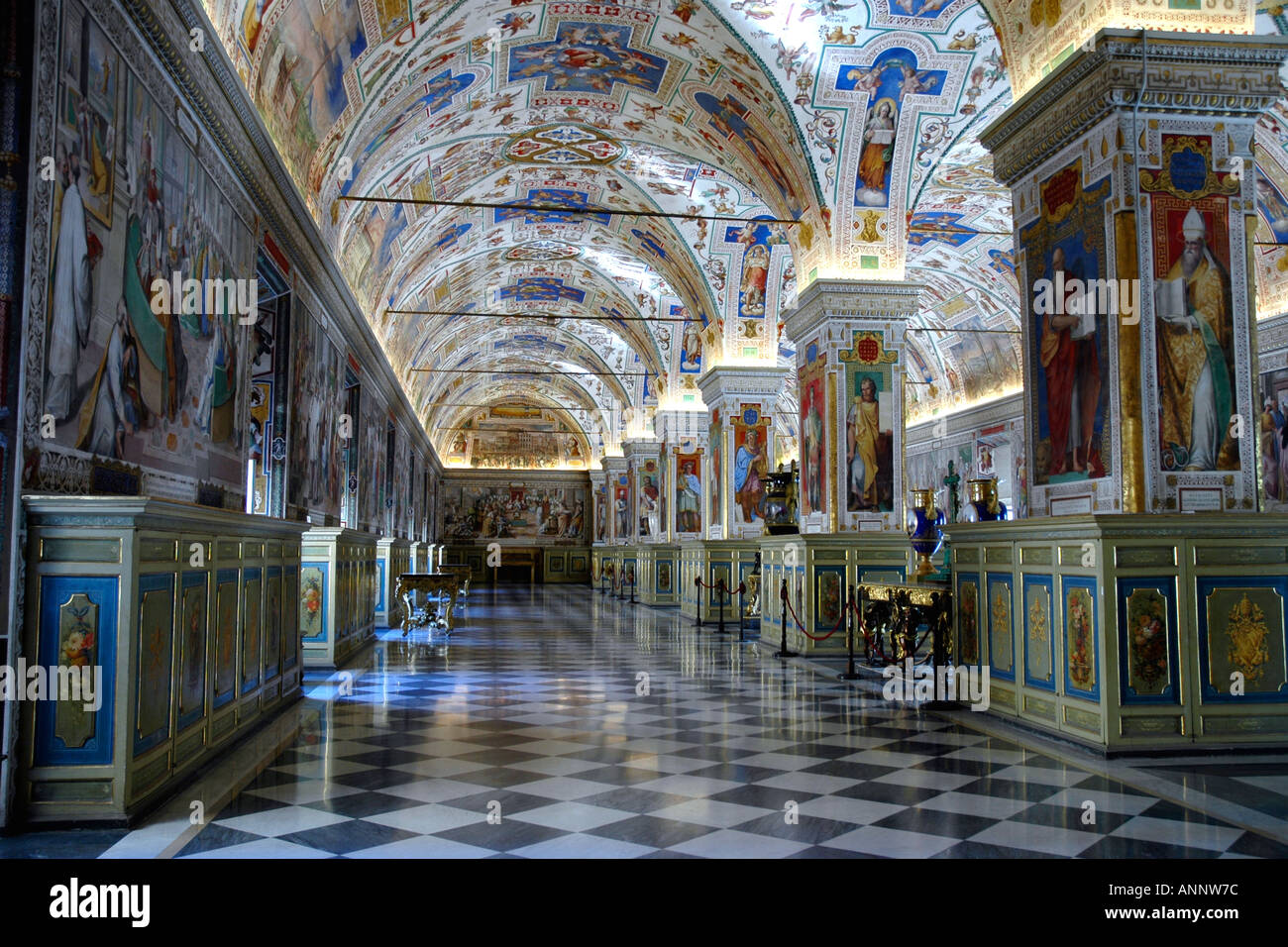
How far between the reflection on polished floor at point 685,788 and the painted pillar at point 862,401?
4384mm

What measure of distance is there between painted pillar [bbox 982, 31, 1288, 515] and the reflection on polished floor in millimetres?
2307

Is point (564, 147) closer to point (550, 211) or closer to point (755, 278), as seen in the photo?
point (550, 211)

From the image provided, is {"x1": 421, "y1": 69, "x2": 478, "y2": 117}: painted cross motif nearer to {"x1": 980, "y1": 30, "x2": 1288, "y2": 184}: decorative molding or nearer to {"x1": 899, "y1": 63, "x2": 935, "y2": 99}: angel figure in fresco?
{"x1": 899, "y1": 63, "x2": 935, "y2": 99}: angel figure in fresco

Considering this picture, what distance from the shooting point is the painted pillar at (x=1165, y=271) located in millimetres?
7691

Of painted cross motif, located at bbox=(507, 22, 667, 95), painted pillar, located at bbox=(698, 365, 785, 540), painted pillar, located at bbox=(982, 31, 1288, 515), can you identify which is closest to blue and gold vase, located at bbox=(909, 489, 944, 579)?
painted pillar, located at bbox=(982, 31, 1288, 515)

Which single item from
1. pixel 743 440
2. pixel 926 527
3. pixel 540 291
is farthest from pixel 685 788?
pixel 540 291

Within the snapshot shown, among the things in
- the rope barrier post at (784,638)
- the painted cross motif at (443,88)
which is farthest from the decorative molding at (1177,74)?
the painted cross motif at (443,88)

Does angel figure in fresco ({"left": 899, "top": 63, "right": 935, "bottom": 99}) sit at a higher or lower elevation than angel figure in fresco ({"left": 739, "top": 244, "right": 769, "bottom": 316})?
higher

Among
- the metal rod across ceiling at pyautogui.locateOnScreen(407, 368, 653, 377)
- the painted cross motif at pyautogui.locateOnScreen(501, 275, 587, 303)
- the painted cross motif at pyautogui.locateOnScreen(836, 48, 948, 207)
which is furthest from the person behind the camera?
the metal rod across ceiling at pyautogui.locateOnScreen(407, 368, 653, 377)

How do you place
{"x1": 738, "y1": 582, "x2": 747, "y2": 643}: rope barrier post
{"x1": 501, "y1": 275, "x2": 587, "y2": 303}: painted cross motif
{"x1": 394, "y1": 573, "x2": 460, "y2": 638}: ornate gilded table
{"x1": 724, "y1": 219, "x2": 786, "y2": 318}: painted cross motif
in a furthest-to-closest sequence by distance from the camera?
1. {"x1": 501, "y1": 275, "x2": 587, "y2": 303}: painted cross motif
2. {"x1": 724, "y1": 219, "x2": 786, "y2": 318}: painted cross motif
3. {"x1": 738, "y1": 582, "x2": 747, "y2": 643}: rope barrier post
4. {"x1": 394, "y1": 573, "x2": 460, "y2": 638}: ornate gilded table

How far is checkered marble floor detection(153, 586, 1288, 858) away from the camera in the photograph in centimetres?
514

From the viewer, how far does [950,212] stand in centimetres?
2197

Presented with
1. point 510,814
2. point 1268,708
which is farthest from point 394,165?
point 1268,708
